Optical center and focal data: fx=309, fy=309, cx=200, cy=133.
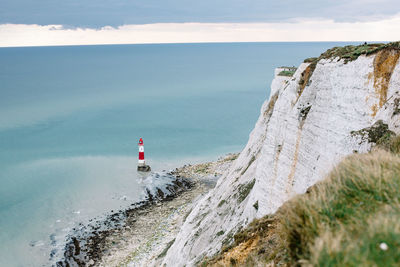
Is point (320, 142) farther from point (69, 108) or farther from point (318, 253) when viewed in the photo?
point (69, 108)

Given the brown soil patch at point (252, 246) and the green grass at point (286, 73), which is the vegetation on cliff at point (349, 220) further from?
the green grass at point (286, 73)

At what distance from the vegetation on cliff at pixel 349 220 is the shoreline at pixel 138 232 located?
18490 millimetres

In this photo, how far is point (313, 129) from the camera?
1357cm

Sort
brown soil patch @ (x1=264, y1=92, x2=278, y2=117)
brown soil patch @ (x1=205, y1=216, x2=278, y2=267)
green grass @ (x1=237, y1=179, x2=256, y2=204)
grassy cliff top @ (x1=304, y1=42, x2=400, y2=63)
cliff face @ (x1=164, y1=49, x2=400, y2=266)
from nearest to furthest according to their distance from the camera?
1. brown soil patch @ (x1=205, y1=216, x2=278, y2=267)
2. cliff face @ (x1=164, y1=49, x2=400, y2=266)
3. grassy cliff top @ (x1=304, y1=42, x2=400, y2=63)
4. green grass @ (x1=237, y1=179, x2=256, y2=204)
5. brown soil patch @ (x1=264, y1=92, x2=278, y2=117)

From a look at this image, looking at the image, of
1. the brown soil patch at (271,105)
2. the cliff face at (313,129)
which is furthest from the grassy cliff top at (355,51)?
the brown soil patch at (271,105)

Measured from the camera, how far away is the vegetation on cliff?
381 centimetres

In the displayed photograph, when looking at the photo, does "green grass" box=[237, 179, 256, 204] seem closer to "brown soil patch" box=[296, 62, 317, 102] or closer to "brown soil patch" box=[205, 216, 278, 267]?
"brown soil patch" box=[296, 62, 317, 102]

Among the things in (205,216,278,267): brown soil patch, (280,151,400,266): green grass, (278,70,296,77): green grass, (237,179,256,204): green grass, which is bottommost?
(237,179,256,204): green grass

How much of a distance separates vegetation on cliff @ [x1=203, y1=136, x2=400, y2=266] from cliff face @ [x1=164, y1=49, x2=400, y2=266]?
5035 mm

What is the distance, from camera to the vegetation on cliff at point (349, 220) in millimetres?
3812

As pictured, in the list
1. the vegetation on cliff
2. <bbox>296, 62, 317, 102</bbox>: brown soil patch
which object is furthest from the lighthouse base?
the vegetation on cliff

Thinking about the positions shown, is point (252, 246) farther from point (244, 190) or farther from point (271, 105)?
point (271, 105)

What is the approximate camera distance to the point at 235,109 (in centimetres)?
9638

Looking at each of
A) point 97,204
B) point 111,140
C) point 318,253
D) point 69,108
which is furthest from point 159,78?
point 318,253
